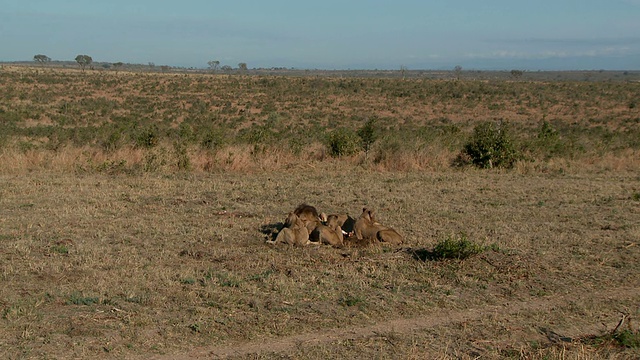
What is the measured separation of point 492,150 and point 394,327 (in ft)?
38.4

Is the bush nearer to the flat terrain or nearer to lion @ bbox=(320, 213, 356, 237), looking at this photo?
the flat terrain

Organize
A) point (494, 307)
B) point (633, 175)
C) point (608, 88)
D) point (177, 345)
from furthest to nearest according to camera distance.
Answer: point (608, 88)
point (633, 175)
point (494, 307)
point (177, 345)

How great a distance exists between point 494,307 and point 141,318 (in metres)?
3.85

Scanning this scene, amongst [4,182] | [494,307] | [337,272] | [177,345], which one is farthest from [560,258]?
[4,182]

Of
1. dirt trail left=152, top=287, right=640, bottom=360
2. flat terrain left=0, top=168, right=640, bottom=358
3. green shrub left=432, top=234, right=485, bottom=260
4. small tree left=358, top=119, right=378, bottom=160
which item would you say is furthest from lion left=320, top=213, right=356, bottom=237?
small tree left=358, top=119, right=378, bottom=160

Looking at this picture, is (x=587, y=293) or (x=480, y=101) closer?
(x=587, y=293)

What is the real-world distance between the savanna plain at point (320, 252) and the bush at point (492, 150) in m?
0.05

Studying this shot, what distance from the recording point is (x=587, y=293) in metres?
7.30

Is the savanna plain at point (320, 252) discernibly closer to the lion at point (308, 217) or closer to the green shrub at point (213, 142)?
the green shrub at point (213, 142)

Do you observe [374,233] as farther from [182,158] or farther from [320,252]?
[182,158]

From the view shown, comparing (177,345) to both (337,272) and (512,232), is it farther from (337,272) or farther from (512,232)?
(512,232)

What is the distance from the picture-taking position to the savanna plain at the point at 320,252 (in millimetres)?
5934

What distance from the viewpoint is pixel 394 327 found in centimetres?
626

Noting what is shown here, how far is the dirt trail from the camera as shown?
564 cm
